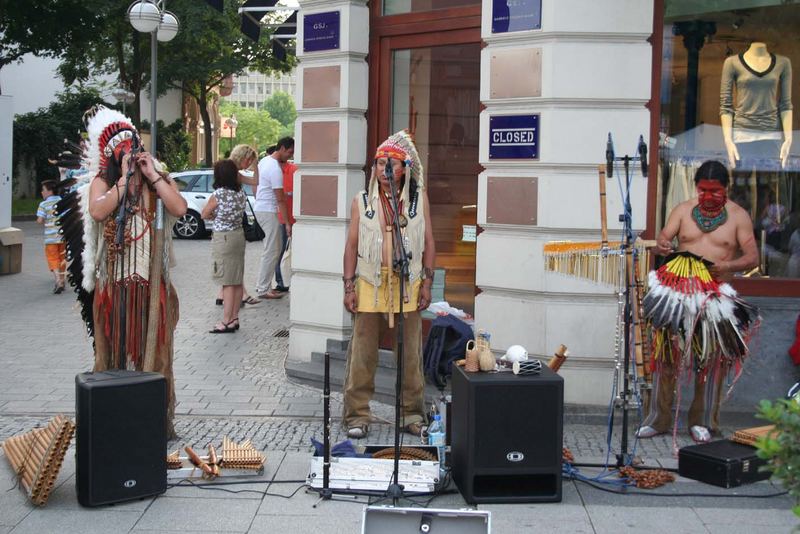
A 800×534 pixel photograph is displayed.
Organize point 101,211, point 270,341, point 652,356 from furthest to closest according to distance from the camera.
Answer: point 270,341, point 652,356, point 101,211

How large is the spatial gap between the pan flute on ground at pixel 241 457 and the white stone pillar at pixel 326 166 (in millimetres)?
2696

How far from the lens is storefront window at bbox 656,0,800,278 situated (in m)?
8.12

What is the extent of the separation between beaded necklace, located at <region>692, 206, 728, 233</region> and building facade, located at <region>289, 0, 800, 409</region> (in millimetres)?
547

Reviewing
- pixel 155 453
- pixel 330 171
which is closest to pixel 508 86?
pixel 330 171

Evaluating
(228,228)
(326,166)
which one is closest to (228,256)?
(228,228)

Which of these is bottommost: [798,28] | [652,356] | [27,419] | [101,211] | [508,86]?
[27,419]

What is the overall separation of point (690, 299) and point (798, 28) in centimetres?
260

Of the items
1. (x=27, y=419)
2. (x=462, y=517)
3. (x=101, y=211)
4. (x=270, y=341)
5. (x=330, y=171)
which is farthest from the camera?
(x=270, y=341)

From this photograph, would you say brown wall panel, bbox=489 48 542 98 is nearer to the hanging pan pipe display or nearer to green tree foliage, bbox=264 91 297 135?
the hanging pan pipe display

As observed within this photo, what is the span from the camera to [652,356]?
724 centimetres

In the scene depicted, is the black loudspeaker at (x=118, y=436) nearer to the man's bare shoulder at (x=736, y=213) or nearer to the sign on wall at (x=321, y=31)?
the man's bare shoulder at (x=736, y=213)

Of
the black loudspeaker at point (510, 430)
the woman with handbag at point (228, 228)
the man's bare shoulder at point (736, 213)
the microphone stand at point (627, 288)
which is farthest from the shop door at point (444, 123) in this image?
the black loudspeaker at point (510, 430)

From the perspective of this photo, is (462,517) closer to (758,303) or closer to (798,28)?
(758,303)

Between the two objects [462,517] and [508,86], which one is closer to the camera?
[462,517]
